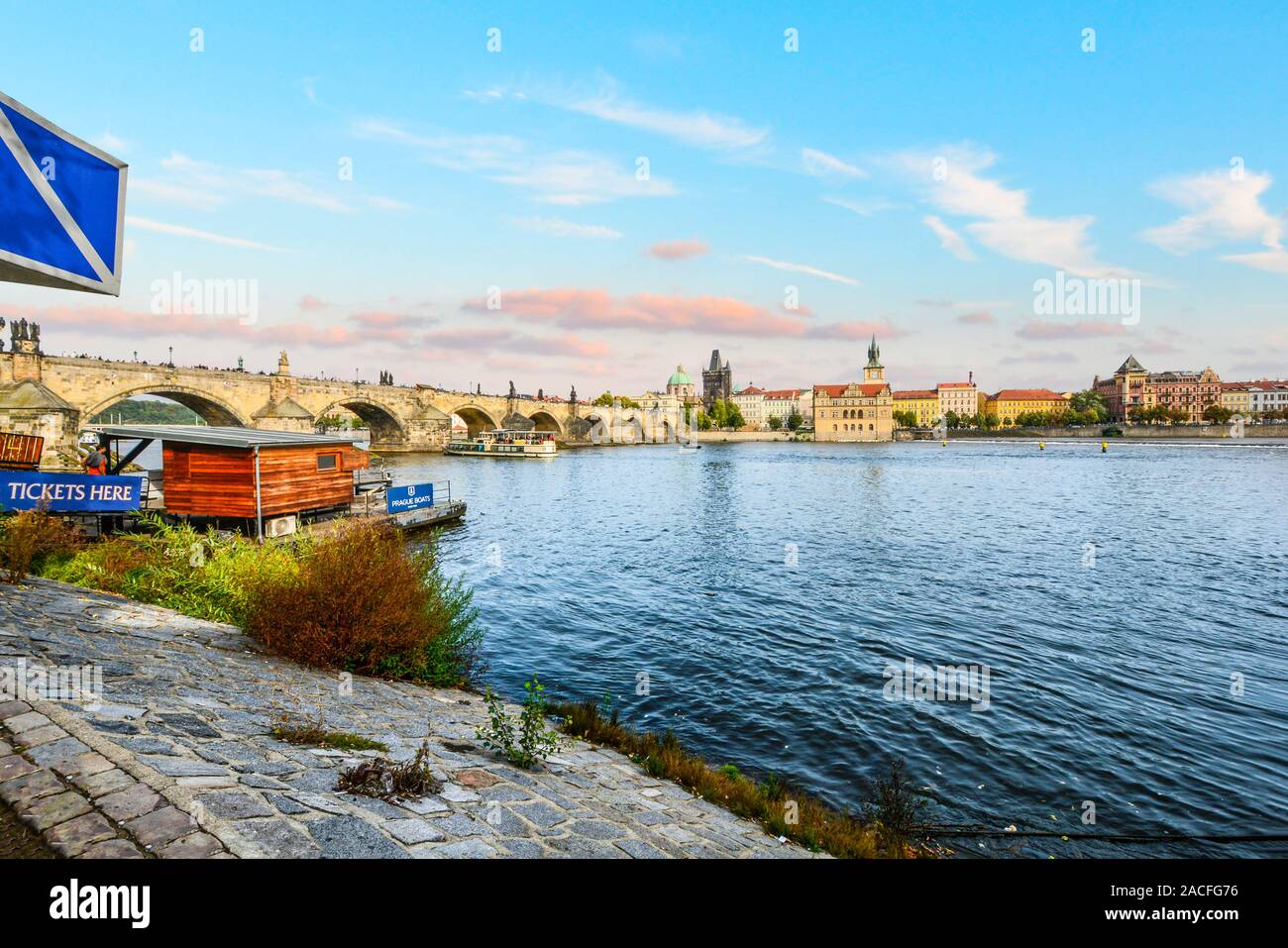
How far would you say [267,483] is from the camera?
2295 cm

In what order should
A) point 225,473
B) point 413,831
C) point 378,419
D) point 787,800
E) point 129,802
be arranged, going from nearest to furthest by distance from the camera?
1. point 129,802
2. point 413,831
3. point 787,800
4. point 225,473
5. point 378,419

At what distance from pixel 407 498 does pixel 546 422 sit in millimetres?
117697

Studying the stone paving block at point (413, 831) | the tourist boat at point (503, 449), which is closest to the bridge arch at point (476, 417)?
the tourist boat at point (503, 449)

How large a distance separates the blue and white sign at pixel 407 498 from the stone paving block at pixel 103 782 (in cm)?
2878

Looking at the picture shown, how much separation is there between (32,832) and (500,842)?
3070 mm

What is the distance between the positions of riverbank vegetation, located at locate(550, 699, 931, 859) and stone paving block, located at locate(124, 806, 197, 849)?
5984 mm

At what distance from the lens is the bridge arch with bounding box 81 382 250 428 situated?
59.2 meters

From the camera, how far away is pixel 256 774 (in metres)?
5.66

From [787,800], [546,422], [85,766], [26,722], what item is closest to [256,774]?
[85,766]

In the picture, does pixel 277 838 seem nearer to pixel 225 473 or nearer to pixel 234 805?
pixel 234 805

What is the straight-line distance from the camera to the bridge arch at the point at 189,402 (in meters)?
59.2
